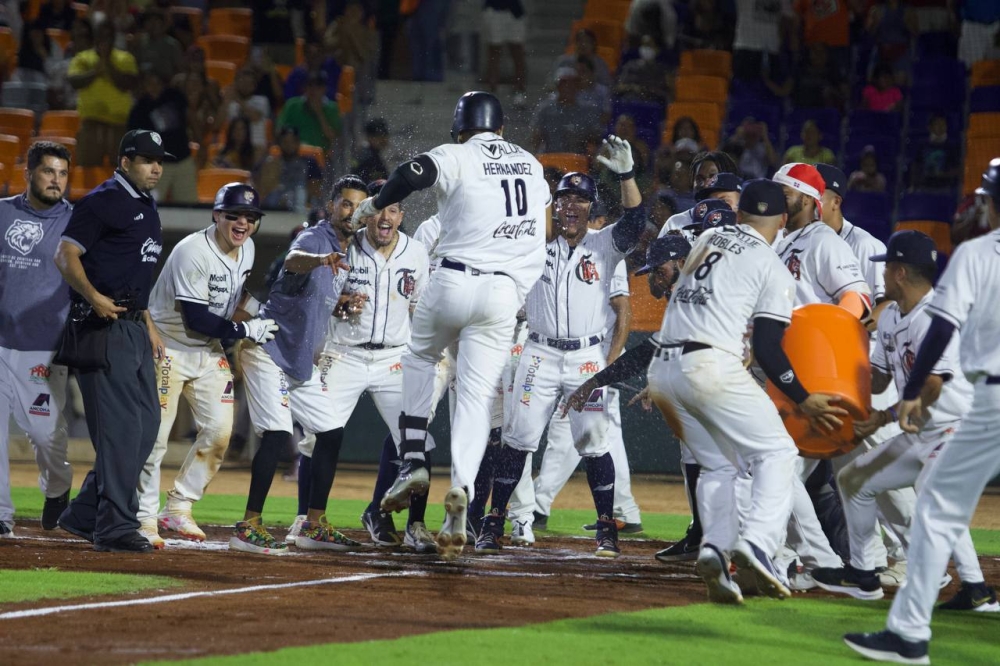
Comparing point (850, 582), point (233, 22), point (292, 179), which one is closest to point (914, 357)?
point (850, 582)

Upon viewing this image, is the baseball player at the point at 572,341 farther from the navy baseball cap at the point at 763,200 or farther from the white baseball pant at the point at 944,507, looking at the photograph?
the white baseball pant at the point at 944,507

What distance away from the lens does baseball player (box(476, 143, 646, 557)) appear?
8453mm

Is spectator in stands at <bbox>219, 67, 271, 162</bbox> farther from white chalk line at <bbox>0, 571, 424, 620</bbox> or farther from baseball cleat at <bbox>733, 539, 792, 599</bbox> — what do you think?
baseball cleat at <bbox>733, 539, 792, 599</bbox>

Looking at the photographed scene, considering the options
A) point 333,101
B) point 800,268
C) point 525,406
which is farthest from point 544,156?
point 800,268

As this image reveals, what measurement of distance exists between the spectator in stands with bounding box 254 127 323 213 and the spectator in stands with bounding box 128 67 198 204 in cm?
106

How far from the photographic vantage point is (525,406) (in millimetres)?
8516

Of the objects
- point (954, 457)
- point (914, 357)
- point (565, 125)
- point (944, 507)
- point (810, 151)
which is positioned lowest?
point (944, 507)

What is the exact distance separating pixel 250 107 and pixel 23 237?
9171 millimetres

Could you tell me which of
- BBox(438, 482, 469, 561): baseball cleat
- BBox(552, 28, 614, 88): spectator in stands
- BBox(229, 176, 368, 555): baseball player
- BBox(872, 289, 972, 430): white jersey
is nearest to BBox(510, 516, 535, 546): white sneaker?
BBox(229, 176, 368, 555): baseball player

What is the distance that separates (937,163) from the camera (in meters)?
15.7

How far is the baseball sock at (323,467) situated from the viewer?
318 inches

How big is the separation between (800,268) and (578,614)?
8.61ft

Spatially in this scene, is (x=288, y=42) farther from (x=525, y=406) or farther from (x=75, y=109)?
(x=525, y=406)

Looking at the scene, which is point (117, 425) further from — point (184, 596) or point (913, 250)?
point (913, 250)
